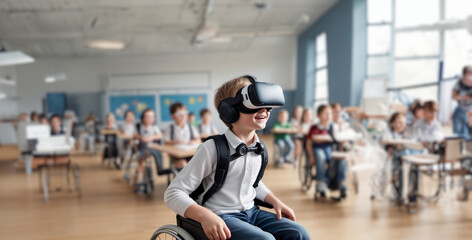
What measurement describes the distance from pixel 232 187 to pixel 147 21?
7.90m

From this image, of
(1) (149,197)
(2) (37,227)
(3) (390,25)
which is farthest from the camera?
(3) (390,25)

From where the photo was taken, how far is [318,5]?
7.79 m

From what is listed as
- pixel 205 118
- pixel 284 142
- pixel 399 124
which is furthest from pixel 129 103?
pixel 399 124

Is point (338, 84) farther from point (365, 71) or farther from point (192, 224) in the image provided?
point (192, 224)

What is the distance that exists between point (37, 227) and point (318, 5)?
6501mm

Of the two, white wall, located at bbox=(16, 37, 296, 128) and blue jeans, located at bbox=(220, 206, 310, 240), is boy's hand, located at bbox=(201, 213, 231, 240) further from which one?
white wall, located at bbox=(16, 37, 296, 128)

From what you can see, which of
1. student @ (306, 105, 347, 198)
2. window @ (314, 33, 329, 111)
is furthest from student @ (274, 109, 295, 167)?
window @ (314, 33, 329, 111)

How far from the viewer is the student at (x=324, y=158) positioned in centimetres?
412

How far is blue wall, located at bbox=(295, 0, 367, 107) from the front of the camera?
24.3ft

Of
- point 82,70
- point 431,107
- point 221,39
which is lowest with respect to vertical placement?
point 431,107

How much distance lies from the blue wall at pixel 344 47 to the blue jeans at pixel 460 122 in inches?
108

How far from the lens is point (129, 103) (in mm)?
13477

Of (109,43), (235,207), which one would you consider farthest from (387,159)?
(109,43)

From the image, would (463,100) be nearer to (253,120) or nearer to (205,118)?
(205,118)
